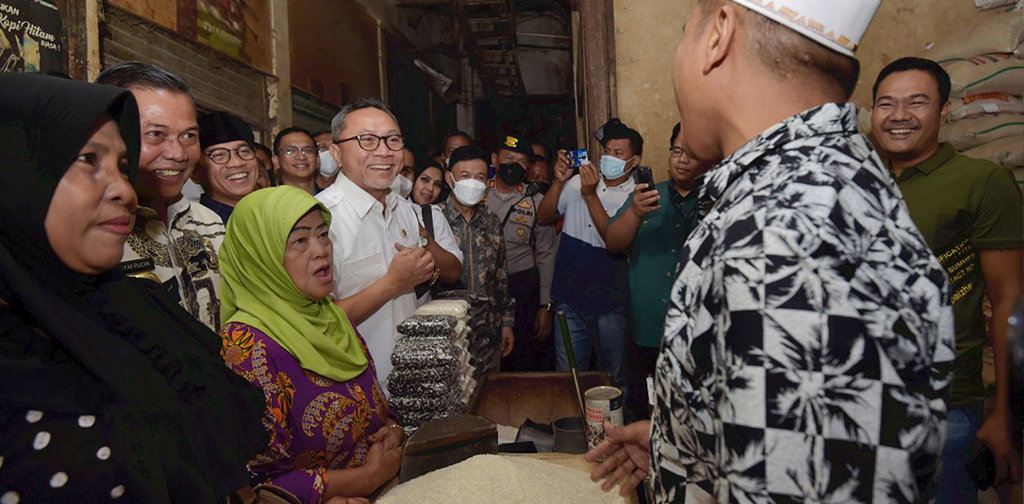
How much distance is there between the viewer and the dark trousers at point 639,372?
119 inches

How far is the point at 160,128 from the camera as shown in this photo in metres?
1.75

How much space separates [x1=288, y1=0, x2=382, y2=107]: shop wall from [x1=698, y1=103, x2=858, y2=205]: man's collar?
621 cm

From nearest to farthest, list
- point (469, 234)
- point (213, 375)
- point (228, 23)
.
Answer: point (213, 375), point (469, 234), point (228, 23)

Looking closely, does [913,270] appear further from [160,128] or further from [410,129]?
[410,129]

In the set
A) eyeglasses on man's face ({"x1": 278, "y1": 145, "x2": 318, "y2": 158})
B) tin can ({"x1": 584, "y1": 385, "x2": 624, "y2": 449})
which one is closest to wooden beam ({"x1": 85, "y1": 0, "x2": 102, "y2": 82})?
eyeglasses on man's face ({"x1": 278, "y1": 145, "x2": 318, "y2": 158})

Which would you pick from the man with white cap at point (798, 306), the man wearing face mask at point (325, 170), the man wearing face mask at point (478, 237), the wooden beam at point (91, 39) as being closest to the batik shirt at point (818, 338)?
the man with white cap at point (798, 306)

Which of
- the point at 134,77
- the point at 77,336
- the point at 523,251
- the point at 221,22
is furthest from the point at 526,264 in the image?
the point at 77,336

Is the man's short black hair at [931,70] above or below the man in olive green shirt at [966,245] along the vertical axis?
above

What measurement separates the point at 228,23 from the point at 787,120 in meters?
5.49

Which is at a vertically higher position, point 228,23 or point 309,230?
point 228,23

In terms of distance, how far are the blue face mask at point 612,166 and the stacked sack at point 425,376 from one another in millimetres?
1781

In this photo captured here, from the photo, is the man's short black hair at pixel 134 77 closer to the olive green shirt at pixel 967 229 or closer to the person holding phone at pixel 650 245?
the person holding phone at pixel 650 245

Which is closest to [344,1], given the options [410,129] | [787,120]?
[410,129]

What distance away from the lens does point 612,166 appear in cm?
343
